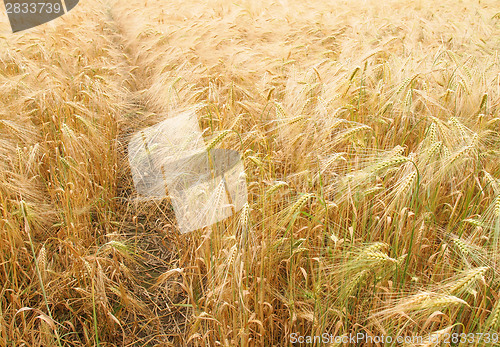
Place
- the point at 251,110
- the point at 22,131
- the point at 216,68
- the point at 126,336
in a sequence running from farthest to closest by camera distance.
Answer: the point at 216,68, the point at 251,110, the point at 22,131, the point at 126,336

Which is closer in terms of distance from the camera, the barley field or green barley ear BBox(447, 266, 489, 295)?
green barley ear BBox(447, 266, 489, 295)

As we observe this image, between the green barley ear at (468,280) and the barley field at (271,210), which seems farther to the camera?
the barley field at (271,210)

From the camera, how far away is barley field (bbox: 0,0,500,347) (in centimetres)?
130

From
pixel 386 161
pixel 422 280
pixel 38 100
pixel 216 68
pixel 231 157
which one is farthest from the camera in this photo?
pixel 216 68

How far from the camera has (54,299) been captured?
164 cm

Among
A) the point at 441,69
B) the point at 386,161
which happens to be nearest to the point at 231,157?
the point at 386,161

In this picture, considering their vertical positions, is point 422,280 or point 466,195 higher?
point 466,195

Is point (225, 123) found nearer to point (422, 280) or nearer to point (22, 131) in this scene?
point (22, 131)

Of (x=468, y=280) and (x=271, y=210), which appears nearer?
(x=468, y=280)

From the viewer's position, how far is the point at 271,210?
4.79ft

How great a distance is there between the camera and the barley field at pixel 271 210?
130 cm

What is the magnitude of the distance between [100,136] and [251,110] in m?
1.05

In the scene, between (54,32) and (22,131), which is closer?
(22,131)

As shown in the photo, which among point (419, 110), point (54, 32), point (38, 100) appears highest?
point (54, 32)
